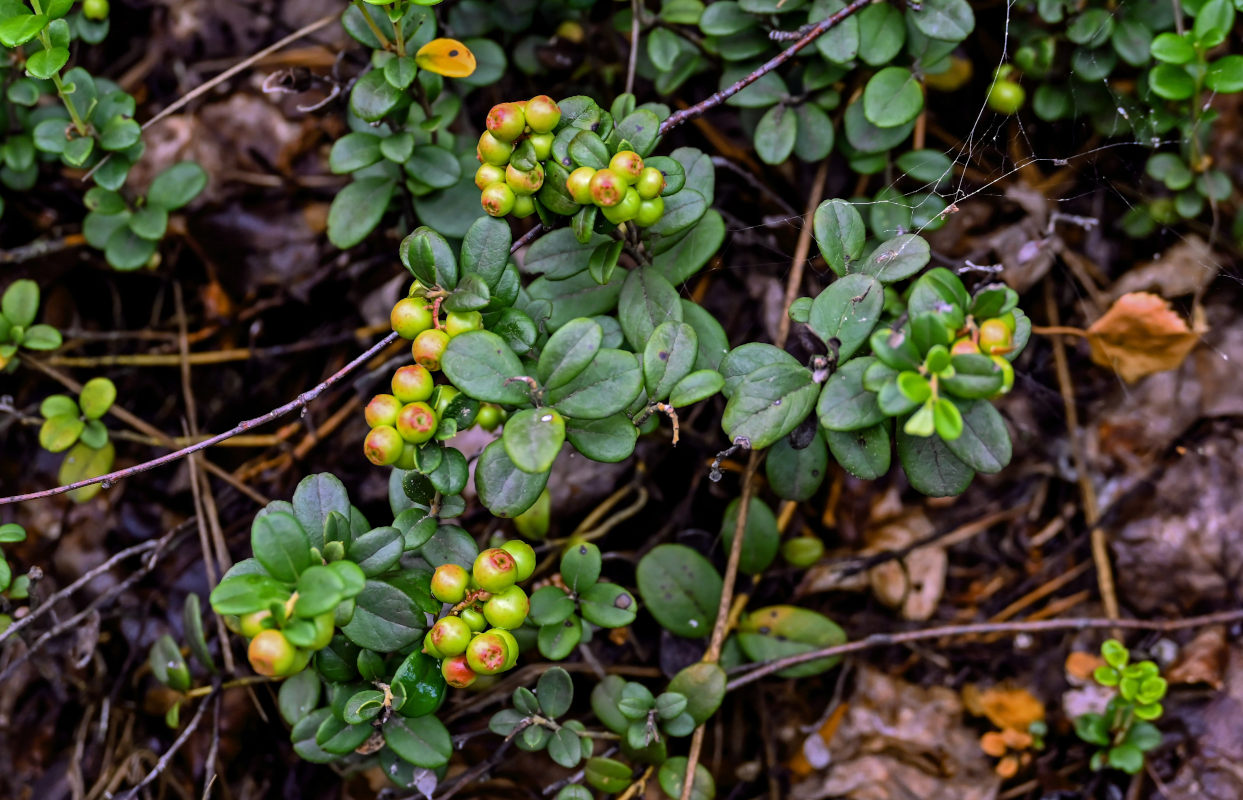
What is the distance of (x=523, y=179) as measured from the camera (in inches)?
74.5

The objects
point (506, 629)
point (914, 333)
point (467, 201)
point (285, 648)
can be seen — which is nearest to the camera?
point (285, 648)

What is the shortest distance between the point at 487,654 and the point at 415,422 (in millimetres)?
501

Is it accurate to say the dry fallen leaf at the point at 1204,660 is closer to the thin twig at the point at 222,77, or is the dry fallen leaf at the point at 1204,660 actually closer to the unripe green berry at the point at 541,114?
the unripe green berry at the point at 541,114

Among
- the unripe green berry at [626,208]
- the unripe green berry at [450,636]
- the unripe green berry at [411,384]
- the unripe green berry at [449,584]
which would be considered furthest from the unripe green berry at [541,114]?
the unripe green berry at [450,636]

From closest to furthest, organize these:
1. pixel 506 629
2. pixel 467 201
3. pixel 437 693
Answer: pixel 506 629 → pixel 437 693 → pixel 467 201

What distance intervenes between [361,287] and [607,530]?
1334 mm

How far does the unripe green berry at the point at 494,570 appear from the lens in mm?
1797

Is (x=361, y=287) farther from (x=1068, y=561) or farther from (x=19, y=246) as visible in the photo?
(x=1068, y=561)

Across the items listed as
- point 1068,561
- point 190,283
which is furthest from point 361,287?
point 1068,561

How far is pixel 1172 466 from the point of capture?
3045 millimetres

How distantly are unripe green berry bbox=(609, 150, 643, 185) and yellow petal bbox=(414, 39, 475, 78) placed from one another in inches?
26.4

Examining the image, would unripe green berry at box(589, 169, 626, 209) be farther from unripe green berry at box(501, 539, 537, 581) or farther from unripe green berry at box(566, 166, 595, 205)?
unripe green berry at box(501, 539, 537, 581)

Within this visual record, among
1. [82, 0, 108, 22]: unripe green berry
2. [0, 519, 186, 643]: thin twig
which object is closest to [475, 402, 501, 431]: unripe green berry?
[0, 519, 186, 643]: thin twig

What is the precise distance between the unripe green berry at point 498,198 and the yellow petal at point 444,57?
536 mm
